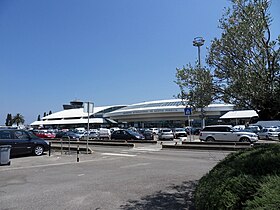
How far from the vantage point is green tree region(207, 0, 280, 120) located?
20.0 feet

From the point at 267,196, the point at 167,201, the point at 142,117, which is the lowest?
the point at 167,201

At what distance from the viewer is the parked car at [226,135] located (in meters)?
24.9

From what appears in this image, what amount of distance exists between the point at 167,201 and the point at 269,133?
32.2 meters

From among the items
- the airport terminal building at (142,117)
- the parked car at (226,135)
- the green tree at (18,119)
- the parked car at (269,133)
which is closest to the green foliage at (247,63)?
the parked car at (226,135)

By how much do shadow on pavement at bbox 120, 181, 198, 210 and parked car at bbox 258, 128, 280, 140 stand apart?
30.5 metres

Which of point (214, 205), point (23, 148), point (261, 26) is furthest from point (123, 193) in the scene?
point (23, 148)

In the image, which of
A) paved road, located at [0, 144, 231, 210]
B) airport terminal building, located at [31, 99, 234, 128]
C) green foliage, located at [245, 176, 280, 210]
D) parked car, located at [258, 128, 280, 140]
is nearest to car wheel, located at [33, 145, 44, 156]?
paved road, located at [0, 144, 231, 210]

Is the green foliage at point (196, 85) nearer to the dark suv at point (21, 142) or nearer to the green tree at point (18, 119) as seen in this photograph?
the dark suv at point (21, 142)

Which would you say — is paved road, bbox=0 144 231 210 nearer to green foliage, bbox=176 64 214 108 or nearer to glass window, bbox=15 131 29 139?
green foliage, bbox=176 64 214 108

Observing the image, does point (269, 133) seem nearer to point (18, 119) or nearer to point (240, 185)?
point (240, 185)

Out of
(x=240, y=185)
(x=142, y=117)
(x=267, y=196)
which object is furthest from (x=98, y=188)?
(x=142, y=117)

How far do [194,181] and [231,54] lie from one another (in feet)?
14.3

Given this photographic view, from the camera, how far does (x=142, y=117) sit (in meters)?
109

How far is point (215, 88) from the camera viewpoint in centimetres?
753
